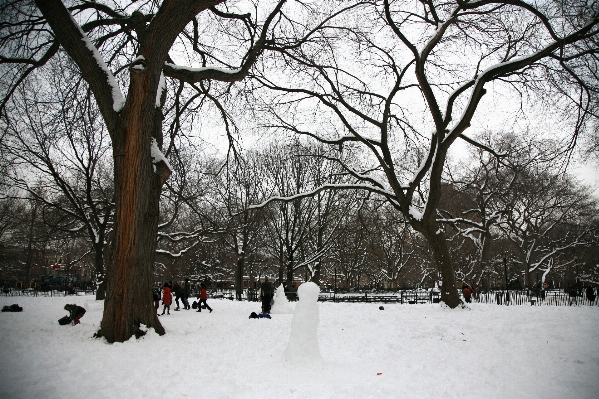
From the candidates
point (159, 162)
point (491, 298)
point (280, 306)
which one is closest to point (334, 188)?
point (280, 306)

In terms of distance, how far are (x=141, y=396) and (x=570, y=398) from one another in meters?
5.29

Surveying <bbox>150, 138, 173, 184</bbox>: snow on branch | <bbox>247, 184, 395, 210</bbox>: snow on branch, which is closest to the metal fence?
<bbox>247, 184, 395, 210</bbox>: snow on branch

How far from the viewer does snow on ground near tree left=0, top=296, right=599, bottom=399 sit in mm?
4797

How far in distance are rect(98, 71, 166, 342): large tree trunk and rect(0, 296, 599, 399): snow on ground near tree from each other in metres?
0.53

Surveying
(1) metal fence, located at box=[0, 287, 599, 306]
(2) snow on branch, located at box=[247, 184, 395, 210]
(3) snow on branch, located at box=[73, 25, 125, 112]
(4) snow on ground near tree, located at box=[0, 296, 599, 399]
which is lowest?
(1) metal fence, located at box=[0, 287, 599, 306]

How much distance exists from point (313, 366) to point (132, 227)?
16.2 feet

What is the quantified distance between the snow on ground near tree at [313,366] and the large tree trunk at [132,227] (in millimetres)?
534

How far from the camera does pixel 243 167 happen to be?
13992mm

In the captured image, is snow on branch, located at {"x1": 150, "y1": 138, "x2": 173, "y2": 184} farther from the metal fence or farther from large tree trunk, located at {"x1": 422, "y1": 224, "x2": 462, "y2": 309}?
the metal fence

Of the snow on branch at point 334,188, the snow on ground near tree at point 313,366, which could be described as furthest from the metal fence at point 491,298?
the snow on ground near tree at point 313,366

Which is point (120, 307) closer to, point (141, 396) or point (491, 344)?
point (141, 396)

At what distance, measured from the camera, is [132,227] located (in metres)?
8.20

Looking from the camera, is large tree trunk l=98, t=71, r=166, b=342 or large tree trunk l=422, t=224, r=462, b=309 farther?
large tree trunk l=422, t=224, r=462, b=309

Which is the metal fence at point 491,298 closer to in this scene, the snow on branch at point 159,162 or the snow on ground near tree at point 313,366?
the snow on ground near tree at point 313,366
